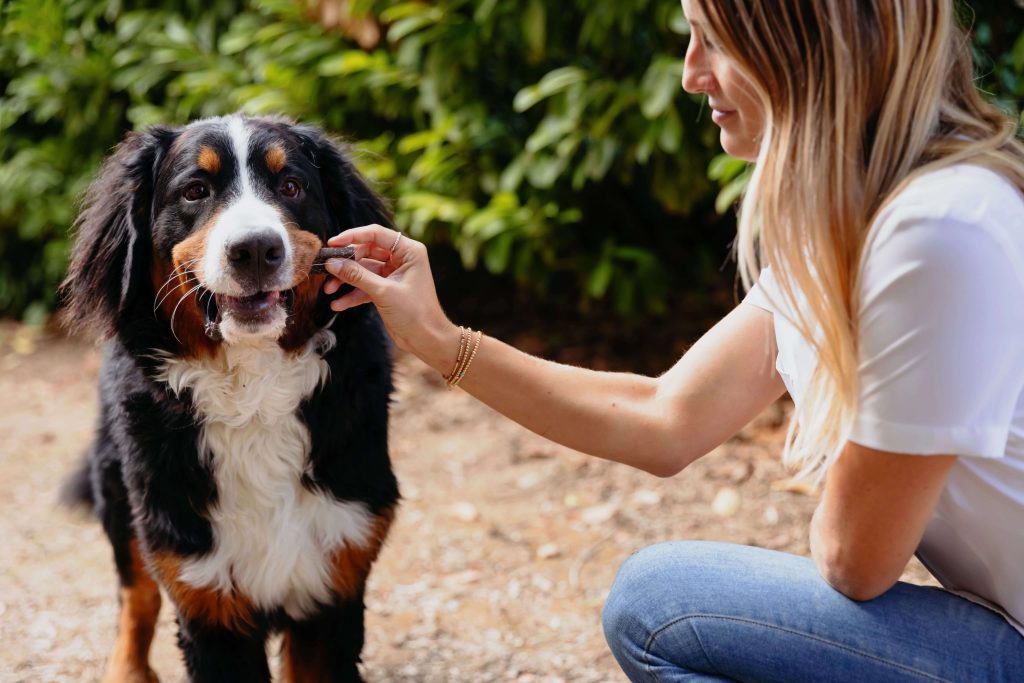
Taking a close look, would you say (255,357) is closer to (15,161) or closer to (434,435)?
(434,435)

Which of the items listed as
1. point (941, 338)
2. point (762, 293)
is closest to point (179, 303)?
point (762, 293)

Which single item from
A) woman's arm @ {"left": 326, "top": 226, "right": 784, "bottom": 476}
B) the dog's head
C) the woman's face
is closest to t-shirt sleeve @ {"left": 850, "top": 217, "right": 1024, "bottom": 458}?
the woman's face

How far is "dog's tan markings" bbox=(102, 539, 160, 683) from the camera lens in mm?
2586

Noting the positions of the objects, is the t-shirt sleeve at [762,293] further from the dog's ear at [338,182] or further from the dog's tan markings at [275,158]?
the dog's tan markings at [275,158]

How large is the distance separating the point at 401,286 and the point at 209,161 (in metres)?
0.53

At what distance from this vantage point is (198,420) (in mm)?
2145

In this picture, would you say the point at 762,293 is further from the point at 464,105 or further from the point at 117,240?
the point at 464,105

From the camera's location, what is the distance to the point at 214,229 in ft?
6.38

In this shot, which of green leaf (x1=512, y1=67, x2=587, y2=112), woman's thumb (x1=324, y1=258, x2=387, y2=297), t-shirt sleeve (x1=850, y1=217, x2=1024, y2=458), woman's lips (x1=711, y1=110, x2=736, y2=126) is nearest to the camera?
t-shirt sleeve (x1=850, y1=217, x2=1024, y2=458)

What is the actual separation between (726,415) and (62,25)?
424 cm

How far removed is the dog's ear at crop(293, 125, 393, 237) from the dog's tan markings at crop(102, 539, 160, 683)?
1004 mm

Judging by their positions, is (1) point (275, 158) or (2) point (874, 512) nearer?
(2) point (874, 512)

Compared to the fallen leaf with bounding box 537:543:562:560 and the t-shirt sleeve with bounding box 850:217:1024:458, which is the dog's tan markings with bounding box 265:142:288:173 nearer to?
the t-shirt sleeve with bounding box 850:217:1024:458

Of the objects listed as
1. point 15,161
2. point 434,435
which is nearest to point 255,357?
point 434,435
